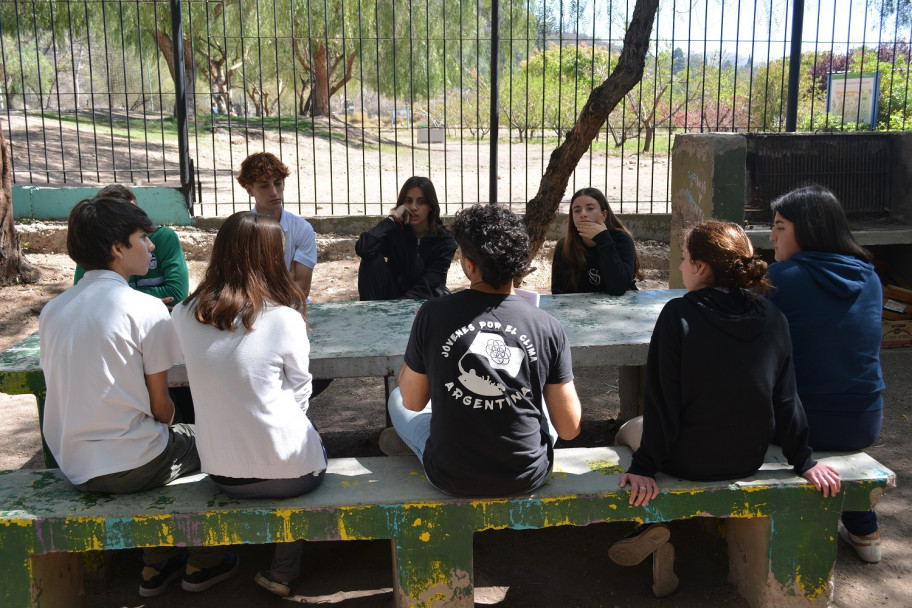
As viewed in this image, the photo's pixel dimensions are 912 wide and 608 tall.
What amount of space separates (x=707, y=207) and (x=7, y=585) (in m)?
4.57

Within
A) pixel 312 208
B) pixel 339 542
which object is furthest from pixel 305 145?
pixel 339 542

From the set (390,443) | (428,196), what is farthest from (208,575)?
(428,196)

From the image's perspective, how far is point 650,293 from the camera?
4.19 meters

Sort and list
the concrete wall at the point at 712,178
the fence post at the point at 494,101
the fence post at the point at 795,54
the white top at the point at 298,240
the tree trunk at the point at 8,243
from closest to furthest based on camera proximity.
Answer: the white top at the point at 298,240 → the concrete wall at the point at 712,178 → the tree trunk at the point at 8,243 → the fence post at the point at 795,54 → the fence post at the point at 494,101

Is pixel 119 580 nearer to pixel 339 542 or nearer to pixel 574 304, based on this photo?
pixel 339 542

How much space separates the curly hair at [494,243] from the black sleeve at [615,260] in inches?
65.1

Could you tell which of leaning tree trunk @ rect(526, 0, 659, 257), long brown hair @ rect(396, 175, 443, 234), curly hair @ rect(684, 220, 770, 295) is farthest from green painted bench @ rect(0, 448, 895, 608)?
leaning tree trunk @ rect(526, 0, 659, 257)

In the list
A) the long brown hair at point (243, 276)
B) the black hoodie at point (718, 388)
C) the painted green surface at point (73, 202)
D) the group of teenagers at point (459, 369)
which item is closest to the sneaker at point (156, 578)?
the group of teenagers at point (459, 369)

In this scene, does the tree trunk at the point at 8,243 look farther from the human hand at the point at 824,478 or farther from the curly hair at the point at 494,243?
the human hand at the point at 824,478

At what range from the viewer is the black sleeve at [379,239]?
4.33 m

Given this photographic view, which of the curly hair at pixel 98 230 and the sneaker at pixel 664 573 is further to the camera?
the sneaker at pixel 664 573

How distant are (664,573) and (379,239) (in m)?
2.21

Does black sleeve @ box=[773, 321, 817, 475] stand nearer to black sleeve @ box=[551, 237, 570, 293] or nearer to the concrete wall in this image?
black sleeve @ box=[551, 237, 570, 293]

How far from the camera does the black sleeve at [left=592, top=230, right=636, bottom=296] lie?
4.05 meters
